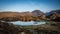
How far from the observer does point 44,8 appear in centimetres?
262

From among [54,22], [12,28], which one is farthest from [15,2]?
[54,22]

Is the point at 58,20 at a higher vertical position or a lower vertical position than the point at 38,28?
higher

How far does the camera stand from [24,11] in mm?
2596

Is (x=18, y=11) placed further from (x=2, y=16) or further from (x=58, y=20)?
(x=58, y=20)

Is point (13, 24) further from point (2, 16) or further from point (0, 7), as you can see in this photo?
point (0, 7)

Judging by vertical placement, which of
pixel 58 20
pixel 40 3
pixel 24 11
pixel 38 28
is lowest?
pixel 38 28

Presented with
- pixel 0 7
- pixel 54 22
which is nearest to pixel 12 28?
pixel 0 7

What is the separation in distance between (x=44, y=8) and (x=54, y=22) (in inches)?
14.9

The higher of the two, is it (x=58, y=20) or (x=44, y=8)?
(x=44, y=8)

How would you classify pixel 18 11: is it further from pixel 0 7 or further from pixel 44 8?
pixel 44 8

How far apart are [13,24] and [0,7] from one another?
48 cm

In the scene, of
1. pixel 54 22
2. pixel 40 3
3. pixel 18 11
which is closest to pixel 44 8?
pixel 40 3

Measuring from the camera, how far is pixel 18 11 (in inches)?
102

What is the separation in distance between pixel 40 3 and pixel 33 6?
172 millimetres
